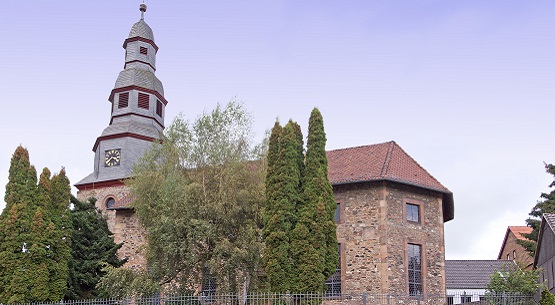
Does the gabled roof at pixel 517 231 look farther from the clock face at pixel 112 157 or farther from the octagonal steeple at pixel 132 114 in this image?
the clock face at pixel 112 157

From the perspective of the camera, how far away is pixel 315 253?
21.1 m

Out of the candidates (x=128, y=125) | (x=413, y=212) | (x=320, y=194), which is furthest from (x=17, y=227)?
(x=413, y=212)

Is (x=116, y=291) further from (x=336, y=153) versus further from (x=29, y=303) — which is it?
(x=336, y=153)

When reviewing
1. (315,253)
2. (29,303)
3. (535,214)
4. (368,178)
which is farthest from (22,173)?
(535,214)

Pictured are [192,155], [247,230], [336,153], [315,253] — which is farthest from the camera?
[336,153]

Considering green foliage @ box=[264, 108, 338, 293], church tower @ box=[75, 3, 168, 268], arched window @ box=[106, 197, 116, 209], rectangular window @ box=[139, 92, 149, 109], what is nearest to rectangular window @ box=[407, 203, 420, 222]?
green foliage @ box=[264, 108, 338, 293]

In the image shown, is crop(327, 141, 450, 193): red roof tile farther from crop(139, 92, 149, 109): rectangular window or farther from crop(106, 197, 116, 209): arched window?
crop(139, 92, 149, 109): rectangular window

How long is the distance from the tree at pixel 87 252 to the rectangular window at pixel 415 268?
11649 mm

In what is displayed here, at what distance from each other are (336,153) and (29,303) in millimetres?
14846

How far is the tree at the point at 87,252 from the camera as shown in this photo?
25203mm

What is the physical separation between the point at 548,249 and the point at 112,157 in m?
22.7

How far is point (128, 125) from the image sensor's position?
3703cm

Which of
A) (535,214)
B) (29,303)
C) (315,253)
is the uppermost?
(535,214)

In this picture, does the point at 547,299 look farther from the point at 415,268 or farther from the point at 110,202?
the point at 110,202
